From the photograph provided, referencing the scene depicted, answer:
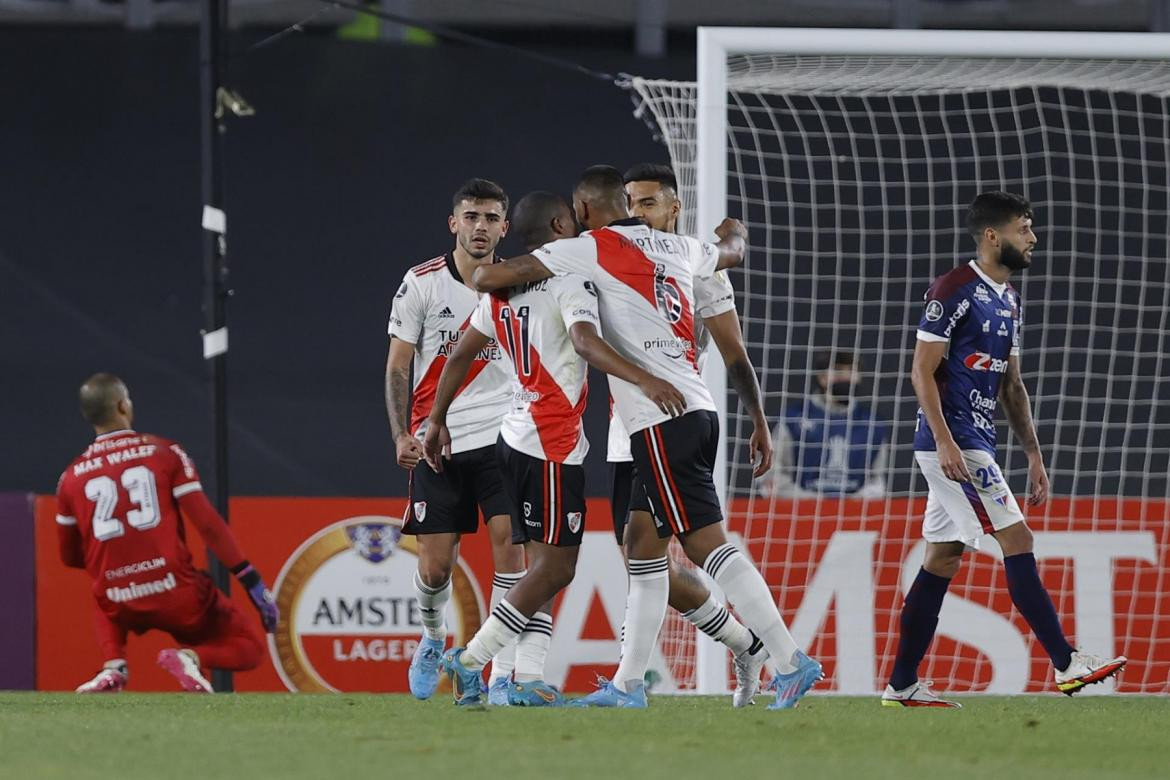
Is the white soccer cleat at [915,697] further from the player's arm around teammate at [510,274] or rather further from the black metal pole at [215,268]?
the black metal pole at [215,268]

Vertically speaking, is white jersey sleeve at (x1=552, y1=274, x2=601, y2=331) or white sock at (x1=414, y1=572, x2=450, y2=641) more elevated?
white jersey sleeve at (x1=552, y1=274, x2=601, y2=331)

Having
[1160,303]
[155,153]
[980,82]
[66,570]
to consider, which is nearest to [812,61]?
[980,82]

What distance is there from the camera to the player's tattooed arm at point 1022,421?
257 inches

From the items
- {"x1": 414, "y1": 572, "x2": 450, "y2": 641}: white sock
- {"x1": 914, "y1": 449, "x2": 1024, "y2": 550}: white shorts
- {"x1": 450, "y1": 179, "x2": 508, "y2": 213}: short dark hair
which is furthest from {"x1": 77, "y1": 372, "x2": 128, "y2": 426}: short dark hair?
{"x1": 914, "y1": 449, "x2": 1024, "y2": 550}: white shorts

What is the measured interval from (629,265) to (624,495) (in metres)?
0.89

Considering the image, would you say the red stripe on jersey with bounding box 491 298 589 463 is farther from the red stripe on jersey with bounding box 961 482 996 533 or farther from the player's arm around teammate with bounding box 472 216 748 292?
the red stripe on jersey with bounding box 961 482 996 533

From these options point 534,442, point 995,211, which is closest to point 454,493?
point 534,442

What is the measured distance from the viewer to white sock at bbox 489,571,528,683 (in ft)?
20.4

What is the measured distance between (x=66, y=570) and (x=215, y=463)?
3.14ft

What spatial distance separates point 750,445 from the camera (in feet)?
20.1

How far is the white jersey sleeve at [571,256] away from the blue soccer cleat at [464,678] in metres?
1.33

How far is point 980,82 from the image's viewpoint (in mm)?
8398

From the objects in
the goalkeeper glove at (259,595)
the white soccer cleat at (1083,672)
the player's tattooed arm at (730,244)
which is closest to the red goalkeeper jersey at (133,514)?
the goalkeeper glove at (259,595)

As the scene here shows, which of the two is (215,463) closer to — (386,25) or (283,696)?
(283,696)
